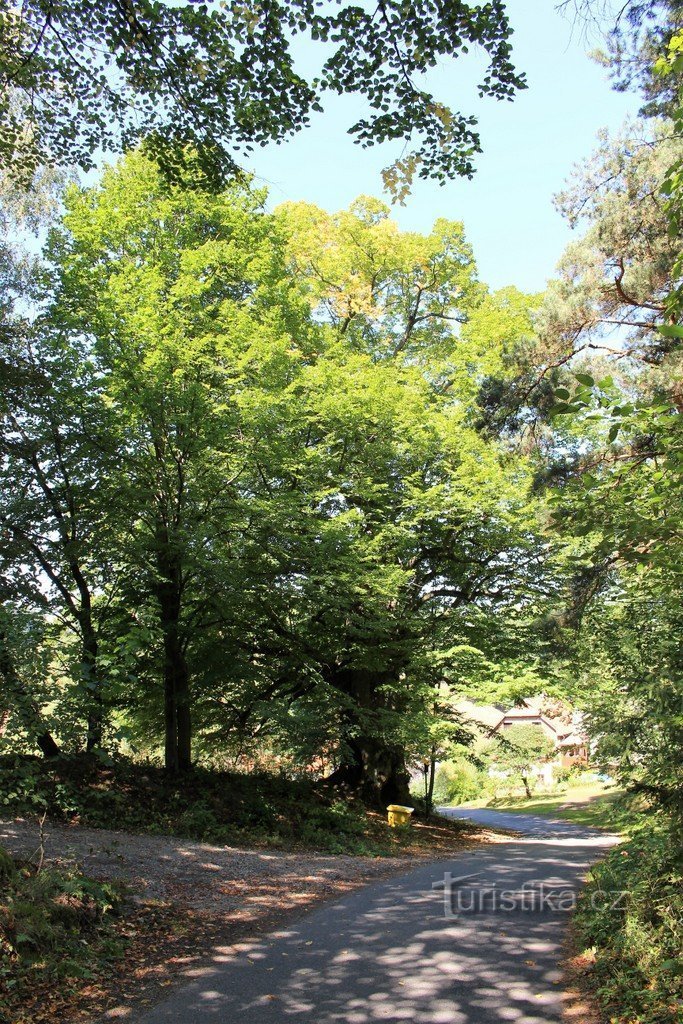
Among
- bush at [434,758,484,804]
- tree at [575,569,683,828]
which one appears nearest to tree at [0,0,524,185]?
tree at [575,569,683,828]

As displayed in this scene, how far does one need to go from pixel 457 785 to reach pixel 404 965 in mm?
36521

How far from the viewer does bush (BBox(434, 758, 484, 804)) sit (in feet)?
131

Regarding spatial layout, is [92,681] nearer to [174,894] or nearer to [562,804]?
[174,894]

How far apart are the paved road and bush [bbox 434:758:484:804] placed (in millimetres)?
32537

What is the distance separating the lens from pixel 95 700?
8.34 meters

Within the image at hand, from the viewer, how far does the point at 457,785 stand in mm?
39969

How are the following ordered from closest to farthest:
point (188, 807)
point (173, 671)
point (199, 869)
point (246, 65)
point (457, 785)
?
point (246, 65), point (199, 869), point (188, 807), point (173, 671), point (457, 785)

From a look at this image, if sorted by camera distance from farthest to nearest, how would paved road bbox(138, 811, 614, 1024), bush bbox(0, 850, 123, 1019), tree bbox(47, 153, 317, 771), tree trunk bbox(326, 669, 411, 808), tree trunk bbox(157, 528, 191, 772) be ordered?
tree trunk bbox(326, 669, 411, 808) → tree trunk bbox(157, 528, 191, 772) → tree bbox(47, 153, 317, 771) → bush bbox(0, 850, 123, 1019) → paved road bbox(138, 811, 614, 1024)

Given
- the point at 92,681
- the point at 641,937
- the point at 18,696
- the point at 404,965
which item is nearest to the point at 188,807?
the point at 92,681

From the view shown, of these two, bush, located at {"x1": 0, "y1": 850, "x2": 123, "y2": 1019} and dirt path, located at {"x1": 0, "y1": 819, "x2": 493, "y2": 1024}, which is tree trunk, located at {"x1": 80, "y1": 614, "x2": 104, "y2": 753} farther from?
dirt path, located at {"x1": 0, "y1": 819, "x2": 493, "y2": 1024}

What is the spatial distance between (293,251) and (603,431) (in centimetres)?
1105

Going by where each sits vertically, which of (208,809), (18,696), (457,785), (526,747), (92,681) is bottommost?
(457,785)

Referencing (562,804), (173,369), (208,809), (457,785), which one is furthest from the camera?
(457,785)

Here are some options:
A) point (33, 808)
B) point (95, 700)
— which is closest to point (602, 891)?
point (95, 700)
